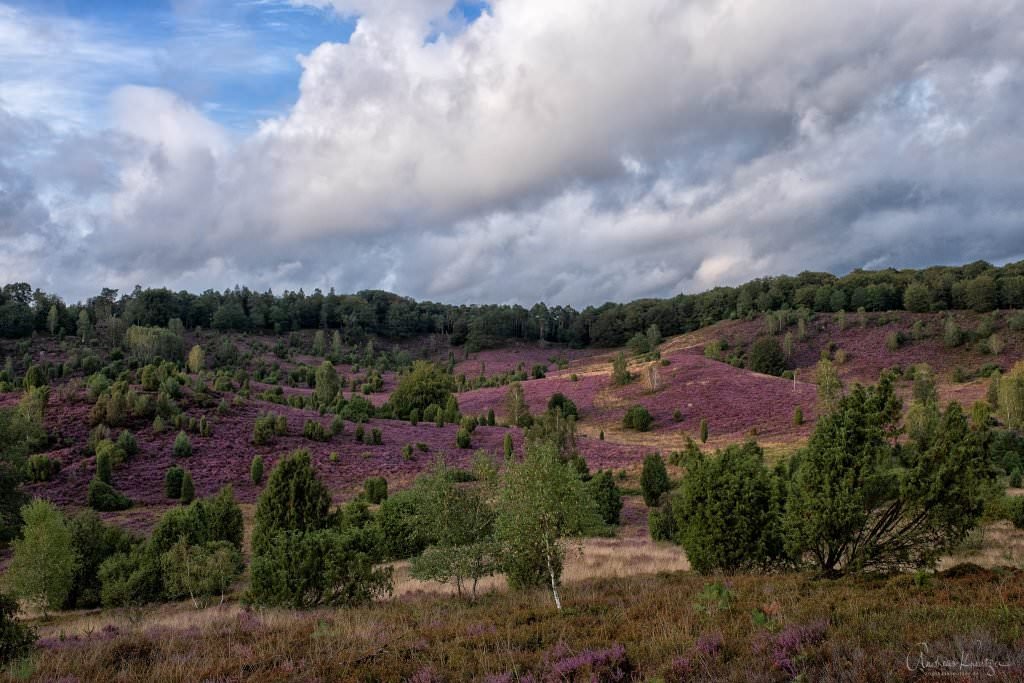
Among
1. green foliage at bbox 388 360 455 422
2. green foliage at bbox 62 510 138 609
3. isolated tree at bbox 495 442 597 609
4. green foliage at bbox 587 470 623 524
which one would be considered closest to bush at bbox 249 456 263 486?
green foliage at bbox 62 510 138 609

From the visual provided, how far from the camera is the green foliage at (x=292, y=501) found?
782 inches

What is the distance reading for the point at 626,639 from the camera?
30.3 ft

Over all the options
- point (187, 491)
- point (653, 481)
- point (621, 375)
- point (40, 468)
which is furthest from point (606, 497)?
point (621, 375)

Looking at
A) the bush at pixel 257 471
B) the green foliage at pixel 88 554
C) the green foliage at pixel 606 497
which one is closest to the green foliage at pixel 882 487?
the green foliage at pixel 606 497

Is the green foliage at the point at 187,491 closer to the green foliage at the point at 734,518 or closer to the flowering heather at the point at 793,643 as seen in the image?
the green foliage at the point at 734,518

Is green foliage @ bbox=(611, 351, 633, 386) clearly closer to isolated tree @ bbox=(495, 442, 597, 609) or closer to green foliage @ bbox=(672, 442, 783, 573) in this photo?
green foliage @ bbox=(672, 442, 783, 573)

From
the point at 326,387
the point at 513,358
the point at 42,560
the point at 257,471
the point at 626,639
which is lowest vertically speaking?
the point at 257,471

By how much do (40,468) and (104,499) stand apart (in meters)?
6.45

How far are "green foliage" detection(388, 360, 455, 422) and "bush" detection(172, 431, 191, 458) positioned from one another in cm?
2676

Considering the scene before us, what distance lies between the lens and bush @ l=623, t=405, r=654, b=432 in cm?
6212

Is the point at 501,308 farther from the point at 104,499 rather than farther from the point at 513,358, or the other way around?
the point at 104,499

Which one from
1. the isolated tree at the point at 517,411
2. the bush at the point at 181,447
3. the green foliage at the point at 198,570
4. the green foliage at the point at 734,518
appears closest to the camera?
the green foliage at the point at 734,518

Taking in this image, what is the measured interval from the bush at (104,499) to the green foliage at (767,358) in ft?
259

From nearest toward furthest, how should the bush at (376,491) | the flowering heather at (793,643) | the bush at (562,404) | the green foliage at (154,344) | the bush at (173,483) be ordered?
1. the flowering heather at (793,643)
2. the bush at (376,491)
3. the bush at (173,483)
4. the bush at (562,404)
5. the green foliage at (154,344)
